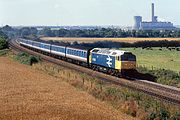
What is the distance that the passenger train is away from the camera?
49.2m

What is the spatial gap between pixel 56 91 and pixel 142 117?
44.1ft

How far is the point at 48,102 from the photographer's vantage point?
113 feet

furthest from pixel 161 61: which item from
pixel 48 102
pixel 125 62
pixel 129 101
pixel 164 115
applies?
pixel 164 115

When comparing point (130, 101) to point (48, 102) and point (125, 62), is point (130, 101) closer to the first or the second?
point (48, 102)

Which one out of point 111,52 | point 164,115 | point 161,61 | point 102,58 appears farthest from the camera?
point 161,61

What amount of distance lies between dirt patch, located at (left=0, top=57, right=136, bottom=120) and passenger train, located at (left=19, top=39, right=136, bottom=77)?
23.2 feet

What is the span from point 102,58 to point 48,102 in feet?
69.5

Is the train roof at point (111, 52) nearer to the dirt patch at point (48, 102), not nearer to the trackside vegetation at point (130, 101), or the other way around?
the trackside vegetation at point (130, 101)

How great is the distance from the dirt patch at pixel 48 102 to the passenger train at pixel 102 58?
707 centimetres

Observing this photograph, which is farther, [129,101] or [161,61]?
[161,61]

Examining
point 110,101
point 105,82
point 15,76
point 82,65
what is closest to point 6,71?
point 15,76

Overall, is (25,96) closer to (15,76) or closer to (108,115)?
(108,115)

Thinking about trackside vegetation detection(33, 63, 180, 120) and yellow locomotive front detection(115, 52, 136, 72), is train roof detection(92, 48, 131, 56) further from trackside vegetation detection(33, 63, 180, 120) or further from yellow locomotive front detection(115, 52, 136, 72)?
trackside vegetation detection(33, 63, 180, 120)

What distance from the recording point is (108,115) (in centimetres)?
2959
